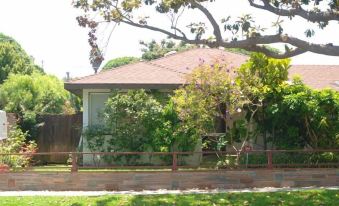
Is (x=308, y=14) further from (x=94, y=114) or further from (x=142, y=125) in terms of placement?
(x=94, y=114)

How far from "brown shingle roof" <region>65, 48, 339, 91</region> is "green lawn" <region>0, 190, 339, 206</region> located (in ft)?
14.3

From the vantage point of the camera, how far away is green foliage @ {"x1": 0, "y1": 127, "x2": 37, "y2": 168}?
1482 centimetres

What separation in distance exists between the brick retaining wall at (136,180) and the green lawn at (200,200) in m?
1.25

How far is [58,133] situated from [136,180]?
7511 mm

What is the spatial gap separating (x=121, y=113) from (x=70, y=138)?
14.8 feet

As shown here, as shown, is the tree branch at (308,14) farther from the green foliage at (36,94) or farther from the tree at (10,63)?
the tree at (10,63)

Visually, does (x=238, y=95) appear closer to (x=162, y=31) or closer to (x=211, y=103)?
(x=211, y=103)

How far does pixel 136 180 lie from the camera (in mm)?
13391

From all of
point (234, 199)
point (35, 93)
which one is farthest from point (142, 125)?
point (35, 93)

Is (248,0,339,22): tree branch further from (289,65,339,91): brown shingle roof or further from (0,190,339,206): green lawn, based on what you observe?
(289,65,339,91): brown shingle roof

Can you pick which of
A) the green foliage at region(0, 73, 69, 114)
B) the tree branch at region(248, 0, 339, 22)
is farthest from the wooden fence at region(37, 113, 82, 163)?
the tree branch at region(248, 0, 339, 22)

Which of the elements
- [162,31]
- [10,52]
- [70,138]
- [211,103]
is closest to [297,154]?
[211,103]

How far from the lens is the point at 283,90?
625 inches

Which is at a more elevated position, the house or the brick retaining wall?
the house
